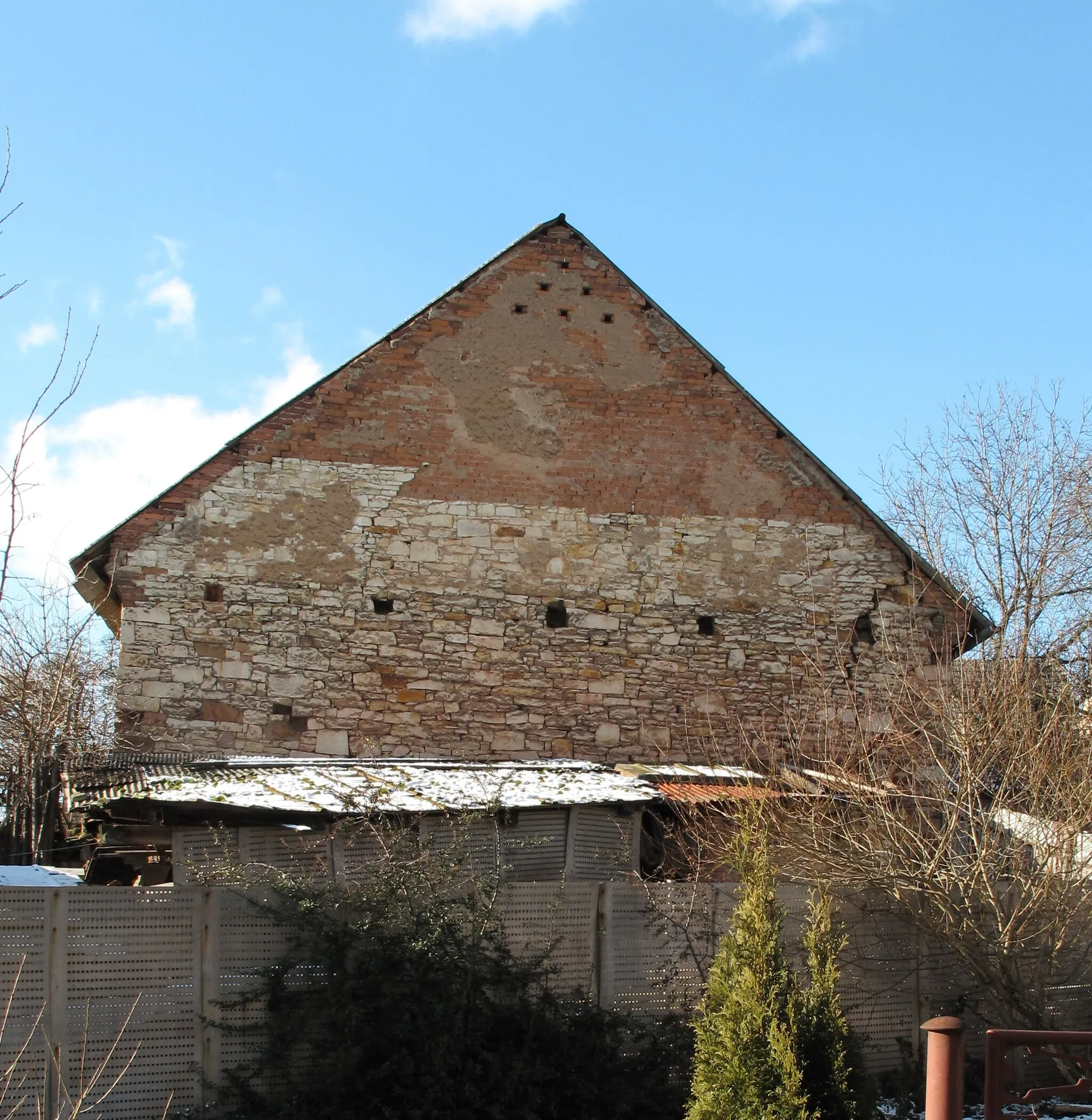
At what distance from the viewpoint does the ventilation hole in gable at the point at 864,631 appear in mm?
13234

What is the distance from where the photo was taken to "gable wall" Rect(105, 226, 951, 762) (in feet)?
40.1

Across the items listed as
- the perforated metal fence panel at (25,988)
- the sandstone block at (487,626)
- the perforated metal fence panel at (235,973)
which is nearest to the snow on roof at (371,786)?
the perforated metal fence panel at (235,973)

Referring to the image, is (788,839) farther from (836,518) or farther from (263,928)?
(836,518)

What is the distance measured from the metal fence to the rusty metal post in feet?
10.1

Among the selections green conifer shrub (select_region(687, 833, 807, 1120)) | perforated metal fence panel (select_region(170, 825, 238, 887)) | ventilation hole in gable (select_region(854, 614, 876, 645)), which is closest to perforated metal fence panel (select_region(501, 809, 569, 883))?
perforated metal fence panel (select_region(170, 825, 238, 887))

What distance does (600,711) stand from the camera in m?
12.7

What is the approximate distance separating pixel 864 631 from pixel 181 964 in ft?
28.2

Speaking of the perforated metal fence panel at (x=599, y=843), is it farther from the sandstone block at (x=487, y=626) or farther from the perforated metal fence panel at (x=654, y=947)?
the sandstone block at (x=487, y=626)

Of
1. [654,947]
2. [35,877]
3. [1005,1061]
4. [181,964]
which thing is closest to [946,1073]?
[1005,1061]

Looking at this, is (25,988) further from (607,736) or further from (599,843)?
(607,736)

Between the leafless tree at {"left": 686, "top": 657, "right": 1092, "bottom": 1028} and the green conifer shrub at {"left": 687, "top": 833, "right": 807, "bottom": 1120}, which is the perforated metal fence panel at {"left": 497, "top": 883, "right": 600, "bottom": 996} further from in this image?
the leafless tree at {"left": 686, "top": 657, "right": 1092, "bottom": 1028}

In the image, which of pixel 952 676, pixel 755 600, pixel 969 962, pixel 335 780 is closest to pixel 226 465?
pixel 335 780

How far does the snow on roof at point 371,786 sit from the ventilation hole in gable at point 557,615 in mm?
2183

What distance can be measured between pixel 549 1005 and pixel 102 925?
292cm
